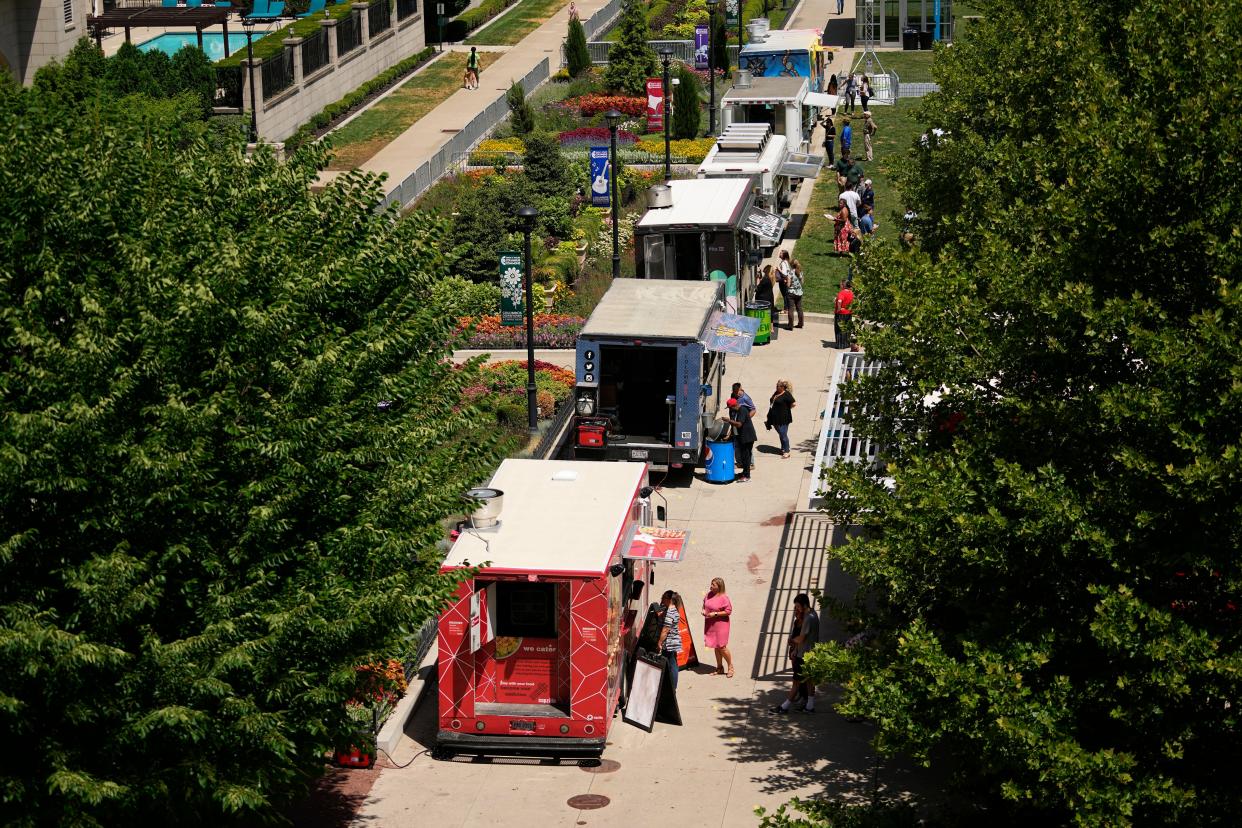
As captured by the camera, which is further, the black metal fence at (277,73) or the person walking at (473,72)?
the person walking at (473,72)

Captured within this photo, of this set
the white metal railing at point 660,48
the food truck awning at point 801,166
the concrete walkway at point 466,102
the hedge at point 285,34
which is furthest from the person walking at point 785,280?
the white metal railing at point 660,48

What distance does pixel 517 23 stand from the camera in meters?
77.4

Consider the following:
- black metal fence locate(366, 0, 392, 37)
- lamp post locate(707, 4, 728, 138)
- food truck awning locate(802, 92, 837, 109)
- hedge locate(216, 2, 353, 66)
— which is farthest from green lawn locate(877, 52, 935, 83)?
hedge locate(216, 2, 353, 66)

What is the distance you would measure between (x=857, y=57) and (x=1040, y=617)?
58.3 metres

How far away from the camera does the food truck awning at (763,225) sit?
129ft

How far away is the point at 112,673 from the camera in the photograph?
1520cm

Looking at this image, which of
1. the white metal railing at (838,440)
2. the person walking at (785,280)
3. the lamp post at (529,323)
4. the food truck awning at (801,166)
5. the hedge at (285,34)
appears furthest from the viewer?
the hedge at (285,34)

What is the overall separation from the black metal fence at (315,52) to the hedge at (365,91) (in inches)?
54.3

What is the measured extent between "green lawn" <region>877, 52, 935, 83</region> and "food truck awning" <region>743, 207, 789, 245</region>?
27.1m

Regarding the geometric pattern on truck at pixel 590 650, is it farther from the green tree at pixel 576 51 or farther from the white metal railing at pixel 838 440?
the green tree at pixel 576 51

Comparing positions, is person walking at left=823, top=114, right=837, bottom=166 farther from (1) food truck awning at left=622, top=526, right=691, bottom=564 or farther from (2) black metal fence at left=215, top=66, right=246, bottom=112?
(1) food truck awning at left=622, top=526, right=691, bottom=564

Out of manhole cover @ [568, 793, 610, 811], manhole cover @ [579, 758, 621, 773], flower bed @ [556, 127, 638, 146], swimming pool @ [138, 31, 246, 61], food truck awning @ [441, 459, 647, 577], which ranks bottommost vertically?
manhole cover @ [579, 758, 621, 773]

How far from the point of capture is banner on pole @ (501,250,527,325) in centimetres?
3472

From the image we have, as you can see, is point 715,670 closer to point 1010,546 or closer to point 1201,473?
point 1010,546
